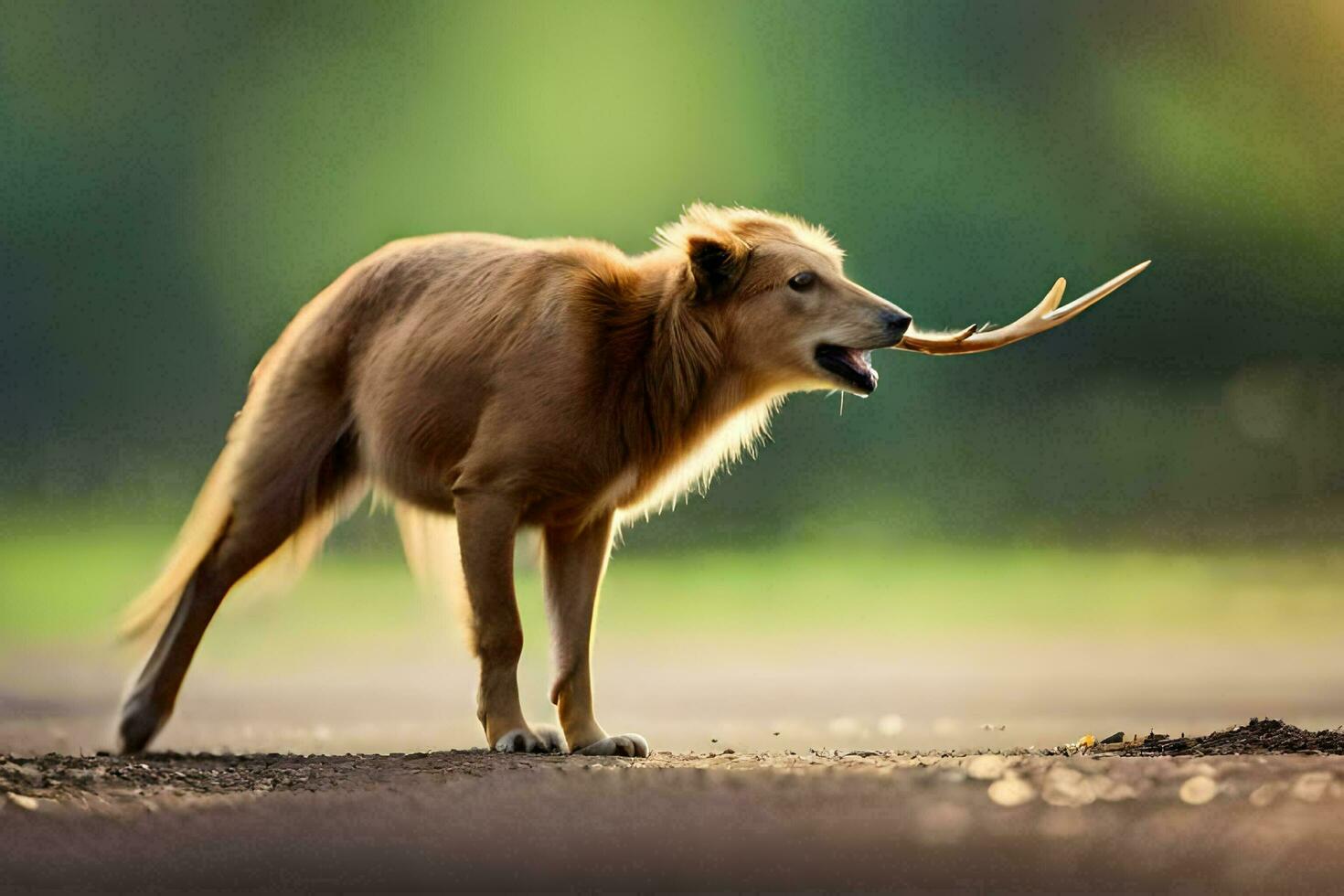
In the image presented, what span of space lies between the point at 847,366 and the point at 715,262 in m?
0.75

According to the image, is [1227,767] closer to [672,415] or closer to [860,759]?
[860,759]

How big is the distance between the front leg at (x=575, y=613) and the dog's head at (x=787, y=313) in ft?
3.56

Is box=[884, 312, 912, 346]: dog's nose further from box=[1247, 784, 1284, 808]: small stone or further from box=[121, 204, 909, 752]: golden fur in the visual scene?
box=[1247, 784, 1284, 808]: small stone

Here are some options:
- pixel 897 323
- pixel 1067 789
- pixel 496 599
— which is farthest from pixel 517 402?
pixel 1067 789

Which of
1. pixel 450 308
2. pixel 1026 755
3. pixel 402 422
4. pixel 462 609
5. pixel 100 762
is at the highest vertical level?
pixel 450 308

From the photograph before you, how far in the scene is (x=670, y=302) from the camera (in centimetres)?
789

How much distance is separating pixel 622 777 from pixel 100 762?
2377 mm

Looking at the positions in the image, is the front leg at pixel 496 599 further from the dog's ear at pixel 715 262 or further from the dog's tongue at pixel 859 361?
the dog's tongue at pixel 859 361

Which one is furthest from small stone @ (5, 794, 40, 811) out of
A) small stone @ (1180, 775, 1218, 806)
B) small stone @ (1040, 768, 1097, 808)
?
small stone @ (1180, 775, 1218, 806)

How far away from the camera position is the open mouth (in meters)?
7.76

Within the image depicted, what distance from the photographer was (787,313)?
7.78 meters

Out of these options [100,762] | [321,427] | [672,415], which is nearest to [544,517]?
[672,415]

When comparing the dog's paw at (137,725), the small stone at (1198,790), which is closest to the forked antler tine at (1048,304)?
the small stone at (1198,790)

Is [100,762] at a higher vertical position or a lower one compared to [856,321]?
lower
